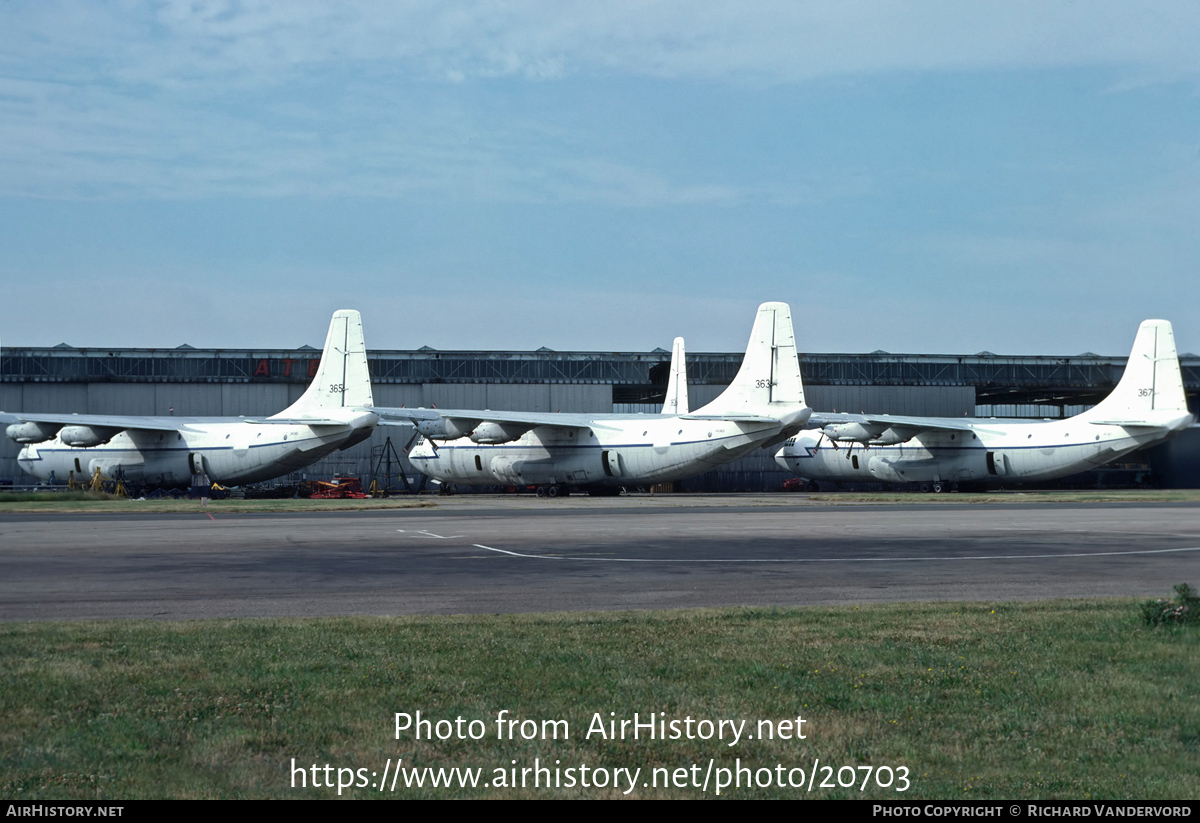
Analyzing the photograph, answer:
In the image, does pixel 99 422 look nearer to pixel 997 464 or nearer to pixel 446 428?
pixel 446 428

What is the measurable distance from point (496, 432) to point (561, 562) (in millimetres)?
34411

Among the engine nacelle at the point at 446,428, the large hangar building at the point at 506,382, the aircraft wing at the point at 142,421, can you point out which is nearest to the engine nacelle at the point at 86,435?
the aircraft wing at the point at 142,421

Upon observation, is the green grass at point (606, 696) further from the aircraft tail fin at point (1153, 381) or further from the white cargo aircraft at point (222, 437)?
the aircraft tail fin at point (1153, 381)

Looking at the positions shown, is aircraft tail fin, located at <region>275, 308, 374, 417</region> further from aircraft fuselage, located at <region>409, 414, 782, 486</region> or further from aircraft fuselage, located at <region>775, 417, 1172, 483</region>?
aircraft fuselage, located at <region>775, 417, 1172, 483</region>

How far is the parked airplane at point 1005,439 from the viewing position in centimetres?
→ 4847

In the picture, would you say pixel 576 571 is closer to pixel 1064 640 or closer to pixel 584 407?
pixel 1064 640

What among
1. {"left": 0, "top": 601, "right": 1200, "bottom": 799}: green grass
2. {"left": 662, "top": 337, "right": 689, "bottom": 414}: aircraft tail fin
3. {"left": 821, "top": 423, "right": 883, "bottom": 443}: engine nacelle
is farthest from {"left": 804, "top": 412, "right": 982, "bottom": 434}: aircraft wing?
{"left": 0, "top": 601, "right": 1200, "bottom": 799}: green grass

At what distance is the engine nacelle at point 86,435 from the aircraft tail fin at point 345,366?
11574 millimetres

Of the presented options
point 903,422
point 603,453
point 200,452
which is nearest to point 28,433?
point 200,452

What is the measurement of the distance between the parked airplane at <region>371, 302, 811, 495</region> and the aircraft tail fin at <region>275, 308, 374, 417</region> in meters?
1.19

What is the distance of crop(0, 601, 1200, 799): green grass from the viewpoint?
20.5 ft

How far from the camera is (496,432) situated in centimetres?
5325

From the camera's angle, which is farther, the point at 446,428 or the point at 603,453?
the point at 446,428

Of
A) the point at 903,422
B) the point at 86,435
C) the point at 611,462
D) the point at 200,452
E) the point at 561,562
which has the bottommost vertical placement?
the point at 561,562
